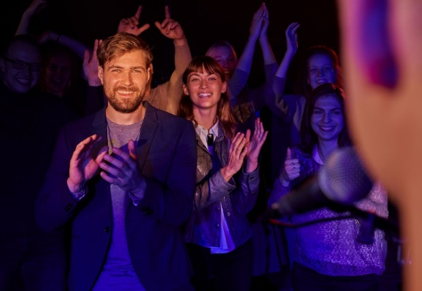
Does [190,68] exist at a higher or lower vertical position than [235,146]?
higher

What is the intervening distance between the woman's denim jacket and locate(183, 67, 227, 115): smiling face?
31 cm

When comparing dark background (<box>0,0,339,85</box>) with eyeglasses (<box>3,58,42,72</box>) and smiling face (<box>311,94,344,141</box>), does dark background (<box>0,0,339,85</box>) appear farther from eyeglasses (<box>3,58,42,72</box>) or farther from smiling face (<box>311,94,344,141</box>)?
smiling face (<box>311,94,344,141</box>)

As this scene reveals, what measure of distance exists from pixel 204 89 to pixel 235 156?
Result: 26.0 inches

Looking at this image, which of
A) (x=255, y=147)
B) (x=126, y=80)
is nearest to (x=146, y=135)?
(x=126, y=80)

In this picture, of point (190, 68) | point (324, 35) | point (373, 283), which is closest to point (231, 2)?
point (324, 35)

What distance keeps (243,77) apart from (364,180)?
323cm

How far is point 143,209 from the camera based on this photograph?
2.21m

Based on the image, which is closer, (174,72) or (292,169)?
(292,169)

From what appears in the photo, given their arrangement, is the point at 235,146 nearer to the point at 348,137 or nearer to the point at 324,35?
the point at 348,137

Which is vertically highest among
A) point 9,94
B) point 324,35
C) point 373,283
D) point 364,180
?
point 324,35

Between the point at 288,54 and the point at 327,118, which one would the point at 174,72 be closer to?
the point at 288,54

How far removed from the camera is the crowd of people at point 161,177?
229 centimetres

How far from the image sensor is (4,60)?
10.6 feet

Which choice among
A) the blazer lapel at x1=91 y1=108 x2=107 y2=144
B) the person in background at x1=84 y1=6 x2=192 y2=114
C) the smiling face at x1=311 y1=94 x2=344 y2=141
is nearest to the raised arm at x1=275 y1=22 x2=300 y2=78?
the person in background at x1=84 y1=6 x2=192 y2=114
